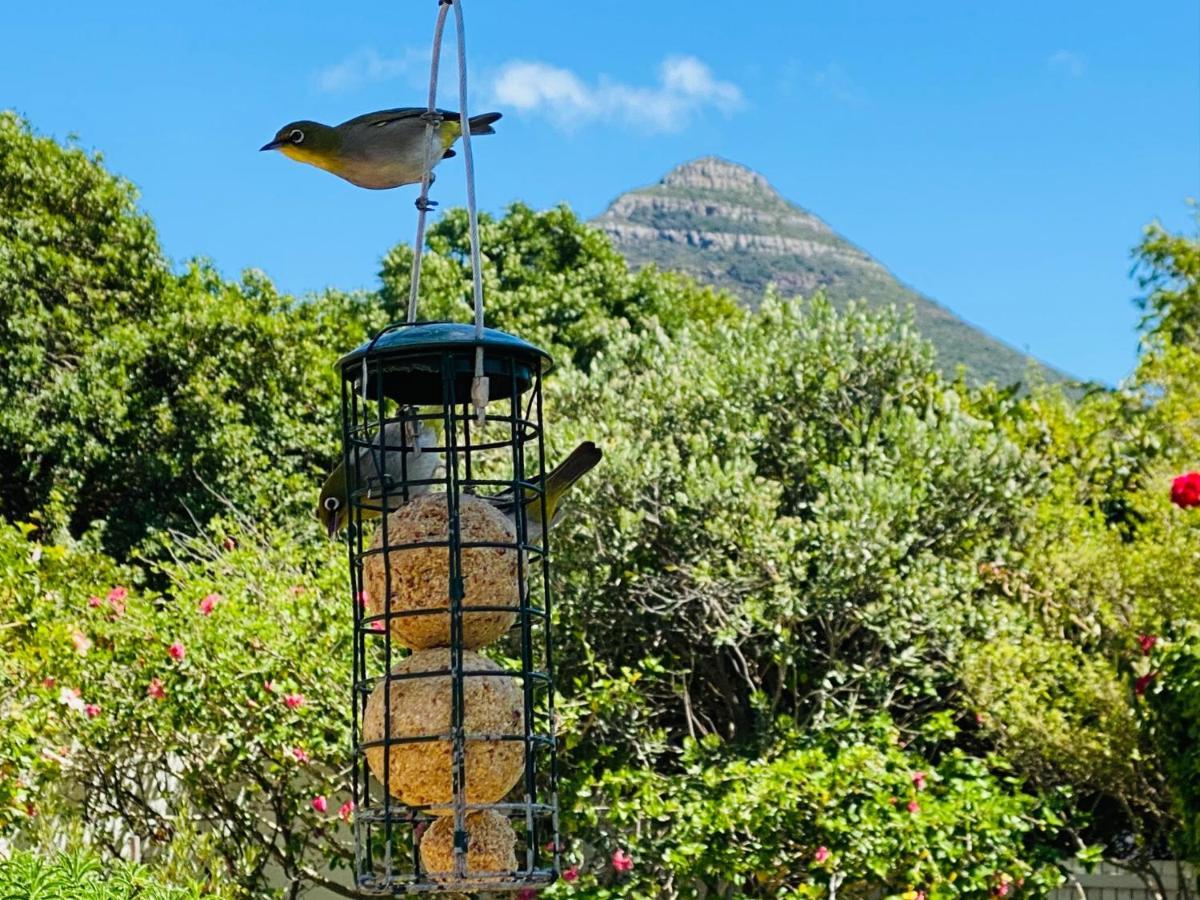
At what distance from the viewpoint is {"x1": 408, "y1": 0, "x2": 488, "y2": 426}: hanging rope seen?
122 inches

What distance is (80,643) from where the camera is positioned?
829 centimetres

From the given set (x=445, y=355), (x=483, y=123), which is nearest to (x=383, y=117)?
(x=483, y=123)

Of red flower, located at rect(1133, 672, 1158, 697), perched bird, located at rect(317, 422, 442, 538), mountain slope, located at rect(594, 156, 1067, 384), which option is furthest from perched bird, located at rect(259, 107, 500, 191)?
mountain slope, located at rect(594, 156, 1067, 384)

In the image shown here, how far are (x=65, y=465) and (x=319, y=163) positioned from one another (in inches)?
540

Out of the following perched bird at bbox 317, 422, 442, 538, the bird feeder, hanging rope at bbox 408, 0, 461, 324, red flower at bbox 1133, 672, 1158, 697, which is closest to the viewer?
the bird feeder

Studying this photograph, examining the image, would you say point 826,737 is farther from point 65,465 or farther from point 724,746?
point 65,465

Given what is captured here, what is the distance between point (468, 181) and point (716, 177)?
71130 millimetres

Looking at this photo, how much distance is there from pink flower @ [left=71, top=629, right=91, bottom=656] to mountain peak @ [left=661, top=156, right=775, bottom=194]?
210ft

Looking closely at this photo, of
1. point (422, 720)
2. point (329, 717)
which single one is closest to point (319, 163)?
point (422, 720)

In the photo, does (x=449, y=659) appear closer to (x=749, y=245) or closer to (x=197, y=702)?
(x=197, y=702)

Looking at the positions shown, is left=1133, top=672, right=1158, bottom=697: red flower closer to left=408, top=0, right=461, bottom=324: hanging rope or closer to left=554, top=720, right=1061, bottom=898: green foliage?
left=554, top=720, right=1061, bottom=898: green foliage

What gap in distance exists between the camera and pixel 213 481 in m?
15.8

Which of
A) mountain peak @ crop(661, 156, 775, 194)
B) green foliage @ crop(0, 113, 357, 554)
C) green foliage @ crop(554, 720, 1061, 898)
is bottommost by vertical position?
green foliage @ crop(554, 720, 1061, 898)

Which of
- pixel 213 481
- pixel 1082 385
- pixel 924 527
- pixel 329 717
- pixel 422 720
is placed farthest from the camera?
pixel 1082 385
